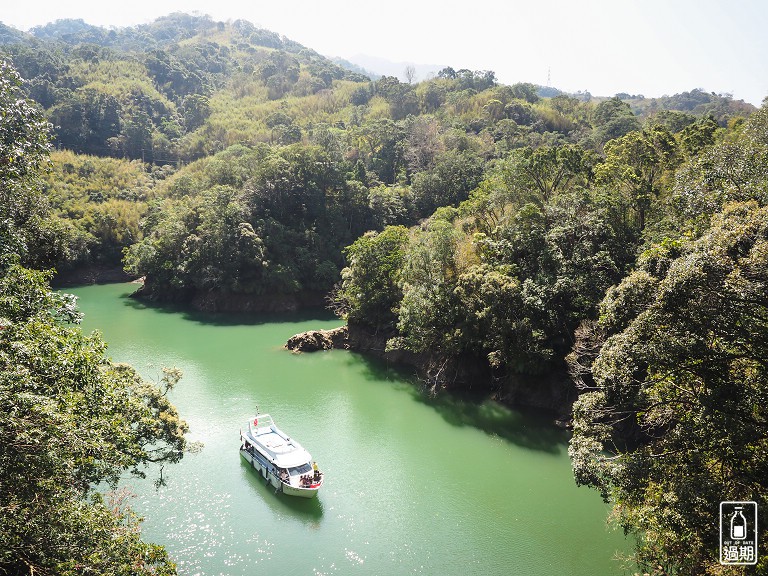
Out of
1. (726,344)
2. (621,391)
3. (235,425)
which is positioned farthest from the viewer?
(235,425)

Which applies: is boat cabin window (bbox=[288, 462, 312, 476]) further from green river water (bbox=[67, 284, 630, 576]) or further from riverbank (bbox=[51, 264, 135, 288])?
riverbank (bbox=[51, 264, 135, 288])

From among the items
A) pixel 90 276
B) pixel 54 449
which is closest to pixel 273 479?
pixel 54 449

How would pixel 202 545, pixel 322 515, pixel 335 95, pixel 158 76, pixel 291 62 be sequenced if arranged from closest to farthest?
pixel 202 545, pixel 322 515, pixel 335 95, pixel 158 76, pixel 291 62

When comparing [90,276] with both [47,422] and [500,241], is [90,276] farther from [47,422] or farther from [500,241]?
[47,422]

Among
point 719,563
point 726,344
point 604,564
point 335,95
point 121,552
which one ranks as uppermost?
point 335,95

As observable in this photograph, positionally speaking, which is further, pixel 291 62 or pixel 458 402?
pixel 291 62

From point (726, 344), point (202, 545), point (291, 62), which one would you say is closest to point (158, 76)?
point (291, 62)

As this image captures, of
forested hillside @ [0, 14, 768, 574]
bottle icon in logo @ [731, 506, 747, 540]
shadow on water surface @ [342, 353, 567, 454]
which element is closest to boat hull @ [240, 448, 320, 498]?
shadow on water surface @ [342, 353, 567, 454]

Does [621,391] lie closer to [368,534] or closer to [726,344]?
[726,344]

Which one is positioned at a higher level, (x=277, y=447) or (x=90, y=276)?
(x=90, y=276)
